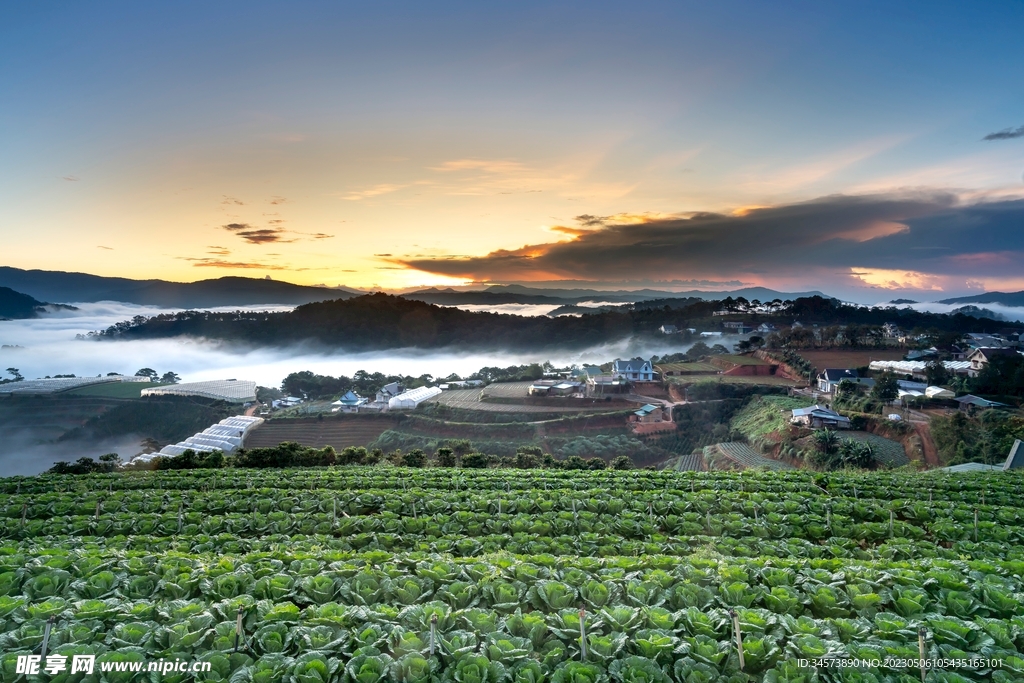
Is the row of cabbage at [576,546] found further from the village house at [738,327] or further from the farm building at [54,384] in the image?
the farm building at [54,384]

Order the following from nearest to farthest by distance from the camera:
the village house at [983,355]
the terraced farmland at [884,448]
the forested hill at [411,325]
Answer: the terraced farmland at [884,448], the village house at [983,355], the forested hill at [411,325]

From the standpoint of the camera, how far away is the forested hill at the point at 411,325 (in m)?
68.0

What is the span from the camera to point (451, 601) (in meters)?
4.64

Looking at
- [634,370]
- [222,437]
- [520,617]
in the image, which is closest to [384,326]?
[222,437]

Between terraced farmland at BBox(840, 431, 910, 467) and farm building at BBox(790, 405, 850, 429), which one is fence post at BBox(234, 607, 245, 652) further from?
farm building at BBox(790, 405, 850, 429)

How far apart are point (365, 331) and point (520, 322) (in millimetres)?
23246

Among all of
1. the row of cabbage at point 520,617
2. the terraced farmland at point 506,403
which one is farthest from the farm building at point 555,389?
the row of cabbage at point 520,617

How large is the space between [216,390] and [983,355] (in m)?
70.9

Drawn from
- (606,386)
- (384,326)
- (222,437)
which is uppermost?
(384,326)

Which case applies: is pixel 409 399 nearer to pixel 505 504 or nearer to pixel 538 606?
pixel 505 504

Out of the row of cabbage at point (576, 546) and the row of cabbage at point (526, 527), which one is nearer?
the row of cabbage at point (576, 546)

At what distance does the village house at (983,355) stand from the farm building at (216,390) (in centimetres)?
6491

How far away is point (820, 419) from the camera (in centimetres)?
3406

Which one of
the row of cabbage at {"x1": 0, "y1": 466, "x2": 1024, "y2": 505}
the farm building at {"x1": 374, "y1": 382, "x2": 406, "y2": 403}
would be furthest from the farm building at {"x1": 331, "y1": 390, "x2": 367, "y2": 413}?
the row of cabbage at {"x1": 0, "y1": 466, "x2": 1024, "y2": 505}
